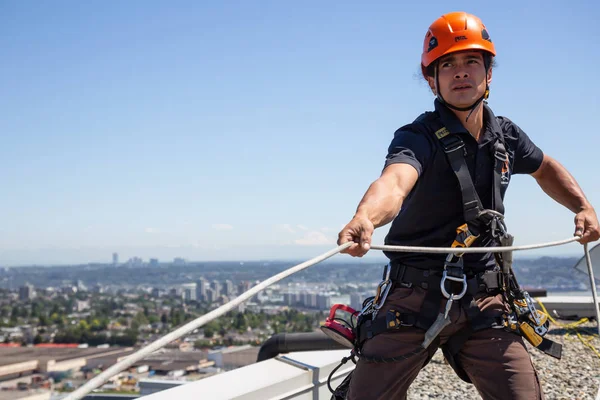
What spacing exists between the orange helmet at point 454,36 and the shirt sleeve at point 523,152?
45 centimetres

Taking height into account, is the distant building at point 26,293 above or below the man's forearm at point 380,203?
below

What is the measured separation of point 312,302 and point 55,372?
4675 centimetres

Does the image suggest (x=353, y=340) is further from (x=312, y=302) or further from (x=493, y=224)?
(x=312, y=302)

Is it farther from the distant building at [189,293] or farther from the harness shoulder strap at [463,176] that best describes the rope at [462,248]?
the distant building at [189,293]

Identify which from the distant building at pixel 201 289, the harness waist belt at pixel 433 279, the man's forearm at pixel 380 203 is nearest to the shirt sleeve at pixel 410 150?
the man's forearm at pixel 380 203

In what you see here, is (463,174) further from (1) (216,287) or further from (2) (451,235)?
(1) (216,287)

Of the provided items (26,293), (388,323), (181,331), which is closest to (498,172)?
(388,323)

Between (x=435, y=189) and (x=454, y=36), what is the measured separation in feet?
2.54

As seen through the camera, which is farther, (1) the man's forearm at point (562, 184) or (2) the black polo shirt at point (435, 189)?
(1) the man's forearm at point (562, 184)

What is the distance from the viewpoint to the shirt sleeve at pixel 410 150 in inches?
107

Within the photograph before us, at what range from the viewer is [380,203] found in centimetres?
237

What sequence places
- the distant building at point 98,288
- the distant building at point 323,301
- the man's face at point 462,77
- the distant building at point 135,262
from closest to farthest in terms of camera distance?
the man's face at point 462,77 < the distant building at point 323,301 < the distant building at point 98,288 < the distant building at point 135,262

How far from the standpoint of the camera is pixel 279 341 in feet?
17.3

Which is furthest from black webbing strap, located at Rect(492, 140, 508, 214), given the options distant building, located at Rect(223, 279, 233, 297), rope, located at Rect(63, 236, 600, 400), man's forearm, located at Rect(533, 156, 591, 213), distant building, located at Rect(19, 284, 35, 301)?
distant building, located at Rect(19, 284, 35, 301)
